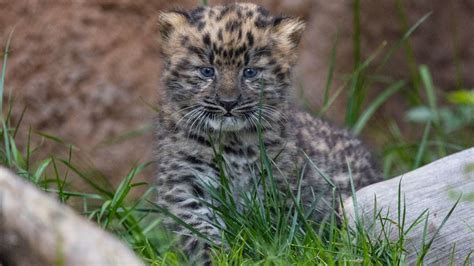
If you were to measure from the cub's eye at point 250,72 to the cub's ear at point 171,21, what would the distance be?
1.67 ft

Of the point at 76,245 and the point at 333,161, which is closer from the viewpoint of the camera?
the point at 76,245

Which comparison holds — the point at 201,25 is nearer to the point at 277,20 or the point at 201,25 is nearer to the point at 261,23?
the point at 261,23

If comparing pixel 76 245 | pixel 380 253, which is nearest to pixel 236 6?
pixel 380 253

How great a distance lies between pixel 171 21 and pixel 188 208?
1.15 metres

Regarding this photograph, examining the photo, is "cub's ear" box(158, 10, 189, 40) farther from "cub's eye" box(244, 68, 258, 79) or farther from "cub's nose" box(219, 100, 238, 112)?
"cub's nose" box(219, 100, 238, 112)

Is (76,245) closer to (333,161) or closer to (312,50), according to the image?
(333,161)

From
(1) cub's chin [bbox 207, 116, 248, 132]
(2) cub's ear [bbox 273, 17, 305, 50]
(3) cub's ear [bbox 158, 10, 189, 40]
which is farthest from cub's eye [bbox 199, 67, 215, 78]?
(2) cub's ear [bbox 273, 17, 305, 50]

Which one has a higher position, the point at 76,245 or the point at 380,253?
the point at 76,245

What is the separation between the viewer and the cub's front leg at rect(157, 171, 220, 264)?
5355 millimetres

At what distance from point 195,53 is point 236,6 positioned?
0.43 meters

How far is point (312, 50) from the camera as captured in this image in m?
8.52

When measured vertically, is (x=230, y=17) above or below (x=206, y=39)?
above

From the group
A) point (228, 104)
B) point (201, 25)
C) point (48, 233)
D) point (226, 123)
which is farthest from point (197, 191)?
point (48, 233)

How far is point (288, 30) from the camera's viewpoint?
601cm
